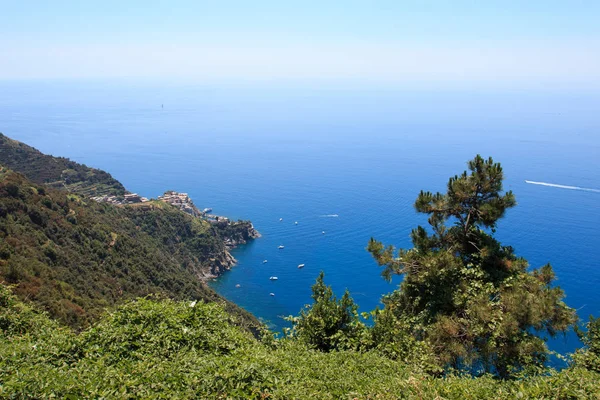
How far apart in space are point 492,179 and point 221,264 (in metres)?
51.9

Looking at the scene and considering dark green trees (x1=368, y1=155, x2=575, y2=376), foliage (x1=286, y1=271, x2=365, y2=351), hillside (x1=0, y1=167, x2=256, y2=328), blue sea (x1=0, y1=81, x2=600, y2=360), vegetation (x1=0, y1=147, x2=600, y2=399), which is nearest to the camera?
vegetation (x1=0, y1=147, x2=600, y2=399)

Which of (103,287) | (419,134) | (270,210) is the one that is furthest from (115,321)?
(419,134)

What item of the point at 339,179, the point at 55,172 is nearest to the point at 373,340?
the point at 55,172

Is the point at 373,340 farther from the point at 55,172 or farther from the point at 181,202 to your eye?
the point at 55,172

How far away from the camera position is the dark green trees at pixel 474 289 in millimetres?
8508

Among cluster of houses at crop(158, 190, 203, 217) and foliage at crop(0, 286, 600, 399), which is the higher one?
foliage at crop(0, 286, 600, 399)

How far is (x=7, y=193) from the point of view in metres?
28.2

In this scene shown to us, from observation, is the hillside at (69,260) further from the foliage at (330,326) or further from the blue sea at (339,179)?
the blue sea at (339,179)

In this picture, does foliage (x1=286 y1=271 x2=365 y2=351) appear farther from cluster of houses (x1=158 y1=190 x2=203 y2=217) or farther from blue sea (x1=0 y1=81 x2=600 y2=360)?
cluster of houses (x1=158 y1=190 x2=203 y2=217)

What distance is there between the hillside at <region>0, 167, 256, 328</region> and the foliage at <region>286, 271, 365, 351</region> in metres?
9.77

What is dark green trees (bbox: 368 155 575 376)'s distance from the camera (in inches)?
335

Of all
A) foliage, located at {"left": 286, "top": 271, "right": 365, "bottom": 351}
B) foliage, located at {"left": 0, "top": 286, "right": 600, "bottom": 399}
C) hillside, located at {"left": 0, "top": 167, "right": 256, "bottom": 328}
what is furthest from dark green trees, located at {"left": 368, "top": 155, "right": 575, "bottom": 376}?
hillside, located at {"left": 0, "top": 167, "right": 256, "bottom": 328}

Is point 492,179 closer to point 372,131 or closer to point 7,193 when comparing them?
point 7,193

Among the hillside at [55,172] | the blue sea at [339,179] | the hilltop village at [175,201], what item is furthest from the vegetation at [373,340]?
the hillside at [55,172]
